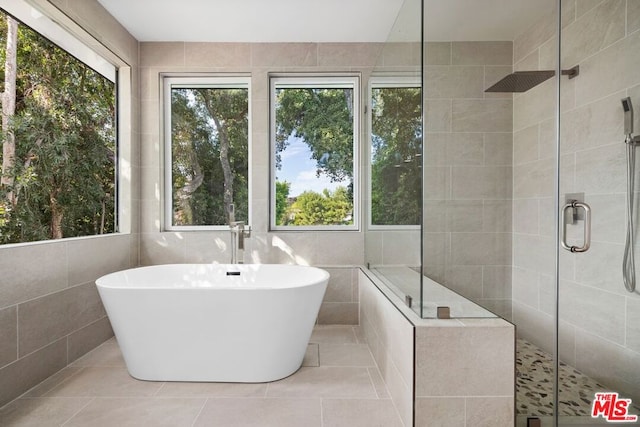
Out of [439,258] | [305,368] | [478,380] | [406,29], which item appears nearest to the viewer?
[478,380]

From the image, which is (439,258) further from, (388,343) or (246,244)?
(246,244)

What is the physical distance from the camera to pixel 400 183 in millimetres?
2207

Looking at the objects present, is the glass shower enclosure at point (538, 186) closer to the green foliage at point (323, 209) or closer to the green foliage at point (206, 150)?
the green foliage at point (323, 209)

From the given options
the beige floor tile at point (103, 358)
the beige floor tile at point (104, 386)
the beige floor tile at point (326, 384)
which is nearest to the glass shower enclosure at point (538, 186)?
the beige floor tile at point (326, 384)

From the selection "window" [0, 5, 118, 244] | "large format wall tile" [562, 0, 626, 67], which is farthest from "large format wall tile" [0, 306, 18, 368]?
"large format wall tile" [562, 0, 626, 67]

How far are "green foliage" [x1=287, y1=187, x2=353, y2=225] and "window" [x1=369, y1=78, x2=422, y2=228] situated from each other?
0.46 meters

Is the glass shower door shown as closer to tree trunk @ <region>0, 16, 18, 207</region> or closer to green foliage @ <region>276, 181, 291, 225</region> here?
green foliage @ <region>276, 181, 291, 225</region>

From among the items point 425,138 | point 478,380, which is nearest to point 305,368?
point 478,380

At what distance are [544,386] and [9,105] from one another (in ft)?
10.5

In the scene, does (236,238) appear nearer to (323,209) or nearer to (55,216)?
(323,209)

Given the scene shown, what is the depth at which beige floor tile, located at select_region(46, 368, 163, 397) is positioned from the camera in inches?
85.4

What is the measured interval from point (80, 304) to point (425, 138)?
258 centimetres

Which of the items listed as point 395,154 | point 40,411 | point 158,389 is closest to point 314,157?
point 395,154

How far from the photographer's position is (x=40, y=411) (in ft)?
6.53
